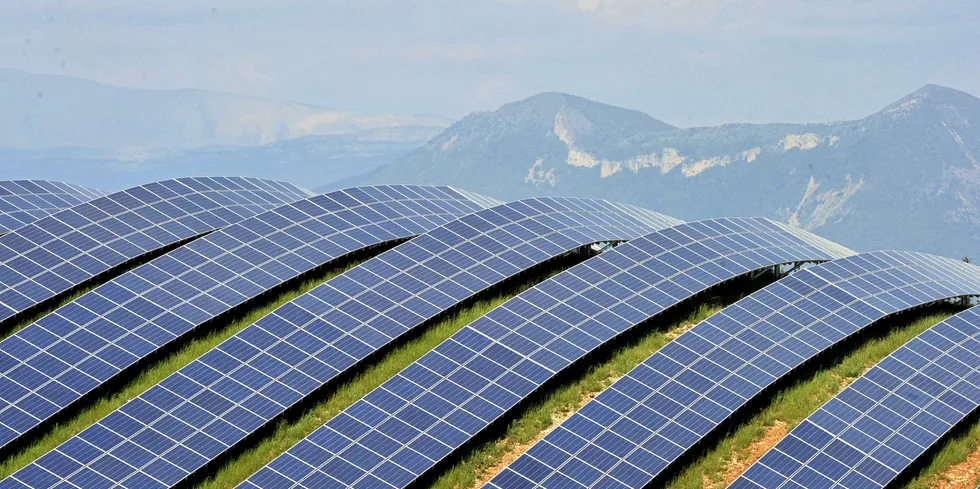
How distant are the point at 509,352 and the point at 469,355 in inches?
61.8

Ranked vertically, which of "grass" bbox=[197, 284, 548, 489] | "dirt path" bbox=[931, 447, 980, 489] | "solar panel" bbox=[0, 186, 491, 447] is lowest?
"dirt path" bbox=[931, 447, 980, 489]

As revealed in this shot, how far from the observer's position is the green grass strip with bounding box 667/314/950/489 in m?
42.4

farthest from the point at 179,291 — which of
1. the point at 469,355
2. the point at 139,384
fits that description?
the point at 469,355

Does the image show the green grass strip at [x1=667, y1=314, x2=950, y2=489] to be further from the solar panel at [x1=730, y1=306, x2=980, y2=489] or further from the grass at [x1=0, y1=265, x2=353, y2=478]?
the grass at [x1=0, y1=265, x2=353, y2=478]

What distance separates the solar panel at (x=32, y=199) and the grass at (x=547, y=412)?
1191 inches

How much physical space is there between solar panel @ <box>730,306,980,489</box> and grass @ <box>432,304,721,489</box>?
7560 mm

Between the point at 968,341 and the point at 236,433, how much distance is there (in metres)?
29.4

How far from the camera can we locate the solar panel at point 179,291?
4544 centimetres

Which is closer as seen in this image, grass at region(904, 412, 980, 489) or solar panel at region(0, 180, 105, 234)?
grass at region(904, 412, 980, 489)

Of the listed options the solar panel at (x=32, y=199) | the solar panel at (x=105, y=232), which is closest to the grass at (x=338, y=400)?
the solar panel at (x=105, y=232)

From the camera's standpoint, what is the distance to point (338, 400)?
4575 cm

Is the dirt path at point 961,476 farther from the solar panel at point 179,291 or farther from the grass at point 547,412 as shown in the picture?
the solar panel at point 179,291

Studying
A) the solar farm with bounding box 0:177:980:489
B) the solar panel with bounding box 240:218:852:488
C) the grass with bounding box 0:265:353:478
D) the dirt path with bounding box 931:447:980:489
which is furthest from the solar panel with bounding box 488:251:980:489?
the grass with bounding box 0:265:353:478

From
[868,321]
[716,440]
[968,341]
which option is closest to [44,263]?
[716,440]
